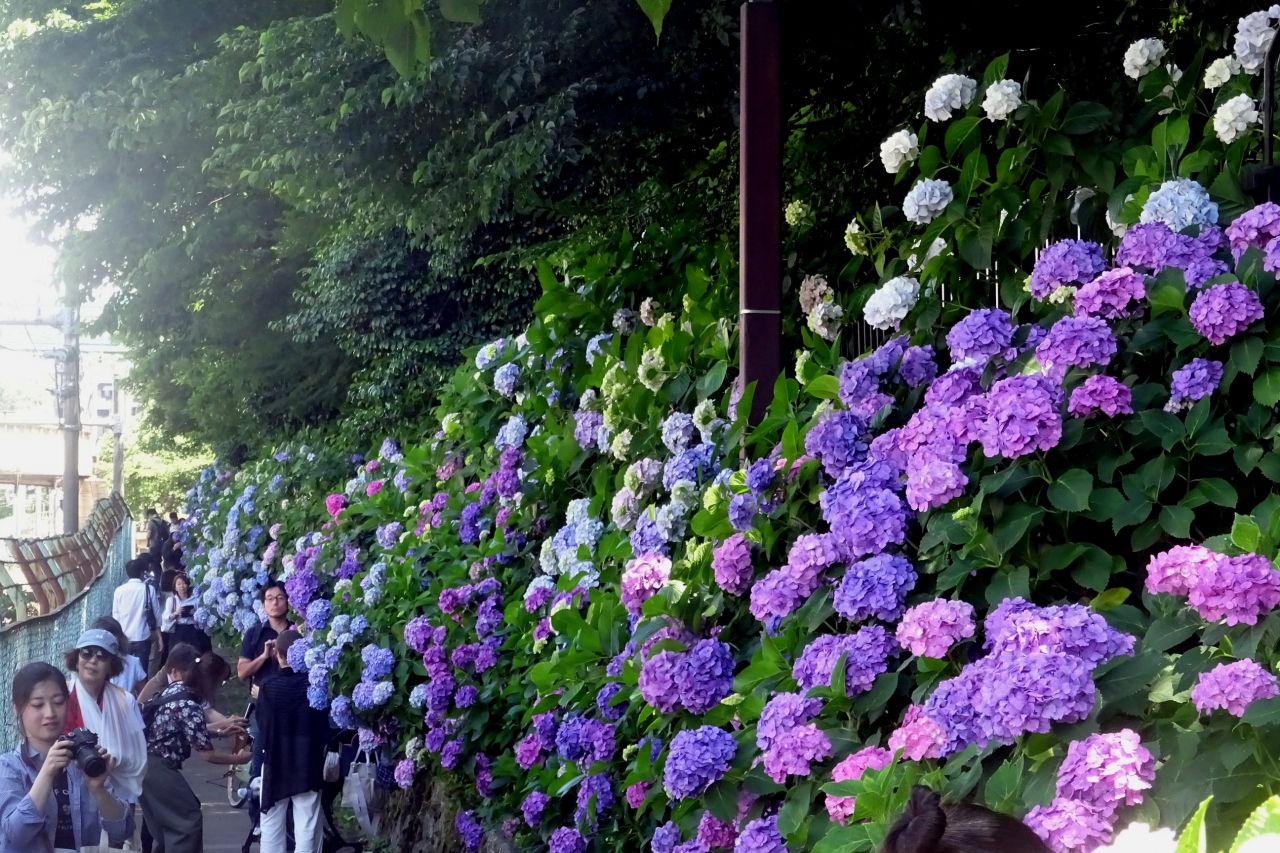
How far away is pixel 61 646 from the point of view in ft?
25.8

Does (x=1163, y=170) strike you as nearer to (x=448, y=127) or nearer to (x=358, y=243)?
(x=448, y=127)

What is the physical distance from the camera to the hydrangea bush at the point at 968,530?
2398mm

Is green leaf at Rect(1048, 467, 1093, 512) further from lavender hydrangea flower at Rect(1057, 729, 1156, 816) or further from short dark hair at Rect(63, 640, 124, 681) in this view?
short dark hair at Rect(63, 640, 124, 681)

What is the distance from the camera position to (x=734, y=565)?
358 centimetres

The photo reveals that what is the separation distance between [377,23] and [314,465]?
1048 cm

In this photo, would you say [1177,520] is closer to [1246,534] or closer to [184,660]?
[1246,534]

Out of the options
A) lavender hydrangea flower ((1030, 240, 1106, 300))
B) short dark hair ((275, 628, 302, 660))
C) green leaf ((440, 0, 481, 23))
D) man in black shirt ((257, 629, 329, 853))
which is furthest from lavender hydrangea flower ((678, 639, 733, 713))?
short dark hair ((275, 628, 302, 660))

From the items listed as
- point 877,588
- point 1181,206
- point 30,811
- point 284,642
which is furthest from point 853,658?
point 284,642

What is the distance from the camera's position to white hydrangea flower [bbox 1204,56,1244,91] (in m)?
3.62

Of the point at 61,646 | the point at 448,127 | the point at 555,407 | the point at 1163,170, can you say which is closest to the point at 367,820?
the point at 61,646

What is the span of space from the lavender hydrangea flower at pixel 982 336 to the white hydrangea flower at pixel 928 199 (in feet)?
1.86

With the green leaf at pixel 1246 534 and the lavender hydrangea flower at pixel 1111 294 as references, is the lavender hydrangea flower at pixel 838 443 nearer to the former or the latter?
the lavender hydrangea flower at pixel 1111 294

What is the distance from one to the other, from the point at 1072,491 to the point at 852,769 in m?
0.78

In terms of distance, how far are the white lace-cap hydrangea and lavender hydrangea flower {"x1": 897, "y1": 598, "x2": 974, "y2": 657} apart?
116 centimetres
